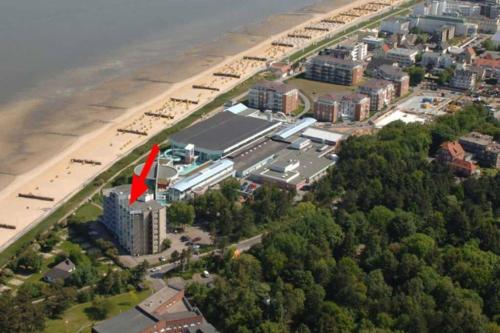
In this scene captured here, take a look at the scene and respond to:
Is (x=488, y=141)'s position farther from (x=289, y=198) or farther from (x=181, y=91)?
(x=181, y=91)

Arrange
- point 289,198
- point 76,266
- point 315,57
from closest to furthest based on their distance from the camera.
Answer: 1. point 76,266
2. point 289,198
3. point 315,57

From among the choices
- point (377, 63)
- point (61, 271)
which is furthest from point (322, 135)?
point (61, 271)

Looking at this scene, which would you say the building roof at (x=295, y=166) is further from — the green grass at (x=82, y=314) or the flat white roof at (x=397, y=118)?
the green grass at (x=82, y=314)

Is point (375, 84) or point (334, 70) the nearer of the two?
point (375, 84)

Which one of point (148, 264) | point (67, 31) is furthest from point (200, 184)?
point (67, 31)

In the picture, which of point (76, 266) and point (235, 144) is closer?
point (76, 266)

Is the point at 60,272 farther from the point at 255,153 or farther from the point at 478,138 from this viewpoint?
the point at 478,138

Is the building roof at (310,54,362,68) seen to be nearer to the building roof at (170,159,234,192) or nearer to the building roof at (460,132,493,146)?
the building roof at (460,132,493,146)
